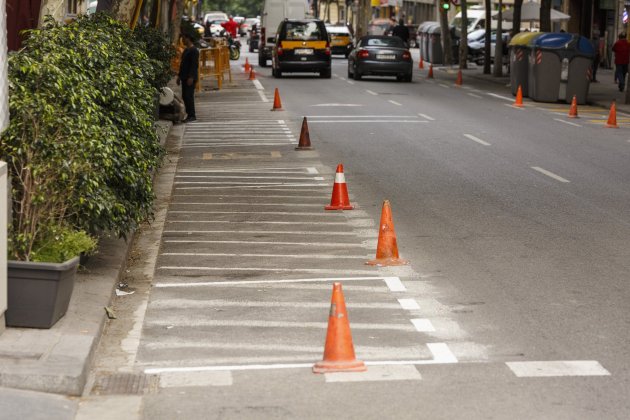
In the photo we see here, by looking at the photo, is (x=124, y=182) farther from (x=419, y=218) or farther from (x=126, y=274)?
(x=419, y=218)

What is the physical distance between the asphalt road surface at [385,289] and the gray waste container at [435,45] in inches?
1467

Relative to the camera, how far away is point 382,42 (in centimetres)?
4316

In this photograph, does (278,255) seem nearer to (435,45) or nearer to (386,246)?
(386,246)

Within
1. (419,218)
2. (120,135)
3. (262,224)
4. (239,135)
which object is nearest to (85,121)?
(120,135)

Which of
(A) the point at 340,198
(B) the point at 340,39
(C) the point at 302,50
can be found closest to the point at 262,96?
(C) the point at 302,50

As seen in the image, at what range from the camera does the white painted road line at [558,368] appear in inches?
296

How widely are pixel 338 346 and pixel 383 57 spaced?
36097 millimetres

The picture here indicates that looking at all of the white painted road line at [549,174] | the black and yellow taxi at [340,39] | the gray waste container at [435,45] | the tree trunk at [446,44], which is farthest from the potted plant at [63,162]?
the black and yellow taxi at [340,39]

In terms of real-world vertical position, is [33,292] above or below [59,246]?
below

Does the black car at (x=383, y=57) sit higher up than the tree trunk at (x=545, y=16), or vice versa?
the tree trunk at (x=545, y=16)

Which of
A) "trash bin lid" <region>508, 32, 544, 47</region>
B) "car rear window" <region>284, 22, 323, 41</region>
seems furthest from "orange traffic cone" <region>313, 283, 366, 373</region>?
"car rear window" <region>284, 22, 323, 41</region>

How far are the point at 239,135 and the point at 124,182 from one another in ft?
47.4

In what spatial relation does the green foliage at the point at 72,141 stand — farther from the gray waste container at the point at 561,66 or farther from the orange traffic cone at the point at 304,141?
the gray waste container at the point at 561,66

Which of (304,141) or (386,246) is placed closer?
(386,246)
